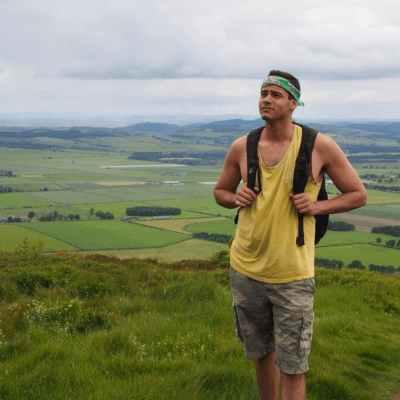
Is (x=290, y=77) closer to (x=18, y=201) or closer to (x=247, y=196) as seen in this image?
(x=247, y=196)

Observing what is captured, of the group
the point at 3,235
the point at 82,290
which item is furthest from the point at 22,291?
the point at 3,235

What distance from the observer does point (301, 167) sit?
11.4 ft

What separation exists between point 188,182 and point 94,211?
155ft

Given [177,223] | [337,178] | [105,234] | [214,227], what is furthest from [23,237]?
[337,178]

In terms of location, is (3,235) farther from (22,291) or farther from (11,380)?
(11,380)

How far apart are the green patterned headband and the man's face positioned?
0.02 meters

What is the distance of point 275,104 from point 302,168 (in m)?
0.50

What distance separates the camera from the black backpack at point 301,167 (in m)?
3.47

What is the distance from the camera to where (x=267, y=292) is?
3623mm

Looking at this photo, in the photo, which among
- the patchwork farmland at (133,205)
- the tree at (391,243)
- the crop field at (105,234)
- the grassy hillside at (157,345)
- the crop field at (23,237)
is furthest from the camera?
the tree at (391,243)

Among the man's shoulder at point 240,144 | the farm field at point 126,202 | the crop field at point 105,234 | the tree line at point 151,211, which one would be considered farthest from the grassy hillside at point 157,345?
the tree line at point 151,211

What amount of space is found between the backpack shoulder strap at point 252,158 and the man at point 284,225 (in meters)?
0.04

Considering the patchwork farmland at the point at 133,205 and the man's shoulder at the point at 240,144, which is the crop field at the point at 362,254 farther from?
the man's shoulder at the point at 240,144

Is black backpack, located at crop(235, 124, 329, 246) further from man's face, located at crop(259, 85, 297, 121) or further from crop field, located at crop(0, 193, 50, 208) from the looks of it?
crop field, located at crop(0, 193, 50, 208)
